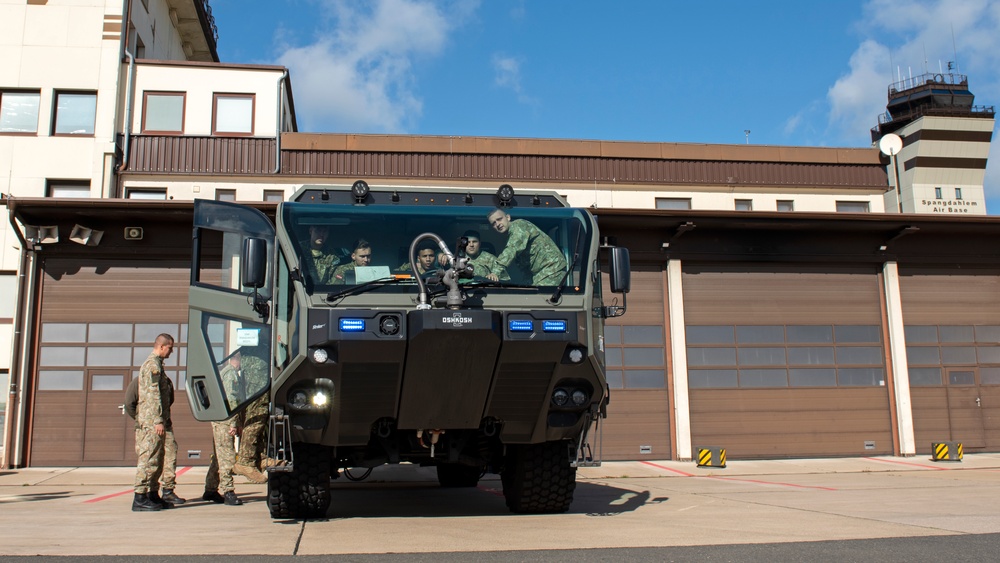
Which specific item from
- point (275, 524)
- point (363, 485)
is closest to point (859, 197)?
point (363, 485)

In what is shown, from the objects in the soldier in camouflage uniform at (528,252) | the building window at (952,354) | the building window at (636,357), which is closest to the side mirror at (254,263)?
the soldier in camouflage uniform at (528,252)

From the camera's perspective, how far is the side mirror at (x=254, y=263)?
624 cm

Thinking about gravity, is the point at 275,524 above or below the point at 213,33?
below

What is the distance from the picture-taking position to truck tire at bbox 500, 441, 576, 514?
7305 mm

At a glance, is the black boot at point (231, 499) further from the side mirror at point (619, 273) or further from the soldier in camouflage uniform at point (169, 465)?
the side mirror at point (619, 273)

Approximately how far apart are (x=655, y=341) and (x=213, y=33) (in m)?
19.8

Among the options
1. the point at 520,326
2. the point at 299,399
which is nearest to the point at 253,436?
the point at 299,399

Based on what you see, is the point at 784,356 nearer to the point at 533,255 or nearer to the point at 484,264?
the point at 533,255

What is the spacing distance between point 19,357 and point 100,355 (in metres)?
1.22

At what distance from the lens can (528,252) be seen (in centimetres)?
682

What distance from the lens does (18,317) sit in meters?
14.0

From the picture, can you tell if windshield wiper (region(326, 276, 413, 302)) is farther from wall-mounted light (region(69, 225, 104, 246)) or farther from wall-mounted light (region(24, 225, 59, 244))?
wall-mounted light (region(24, 225, 59, 244))

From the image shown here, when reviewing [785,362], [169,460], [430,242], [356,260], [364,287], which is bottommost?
[169,460]

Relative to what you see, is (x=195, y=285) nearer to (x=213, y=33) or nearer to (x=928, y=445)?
(x=928, y=445)
